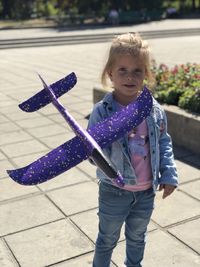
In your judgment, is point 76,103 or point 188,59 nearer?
point 76,103

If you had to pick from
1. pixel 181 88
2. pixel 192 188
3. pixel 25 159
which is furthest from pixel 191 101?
pixel 25 159

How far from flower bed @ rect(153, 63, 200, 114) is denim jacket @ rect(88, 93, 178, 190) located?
350 centimetres

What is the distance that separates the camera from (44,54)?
1831 cm

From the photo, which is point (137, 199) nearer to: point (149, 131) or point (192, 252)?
point (149, 131)

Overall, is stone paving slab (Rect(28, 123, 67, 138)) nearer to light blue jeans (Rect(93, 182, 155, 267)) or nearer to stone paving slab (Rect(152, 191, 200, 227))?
stone paving slab (Rect(152, 191, 200, 227))

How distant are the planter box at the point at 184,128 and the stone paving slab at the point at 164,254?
2320mm

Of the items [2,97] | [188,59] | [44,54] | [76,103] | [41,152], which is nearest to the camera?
[41,152]

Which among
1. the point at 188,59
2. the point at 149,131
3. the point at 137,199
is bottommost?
the point at 188,59

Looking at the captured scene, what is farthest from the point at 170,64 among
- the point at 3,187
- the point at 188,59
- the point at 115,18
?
the point at 115,18

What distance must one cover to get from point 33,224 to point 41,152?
6.82 ft

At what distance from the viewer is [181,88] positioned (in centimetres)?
679

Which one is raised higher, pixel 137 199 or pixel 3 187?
pixel 137 199

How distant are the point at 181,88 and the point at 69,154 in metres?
5.08

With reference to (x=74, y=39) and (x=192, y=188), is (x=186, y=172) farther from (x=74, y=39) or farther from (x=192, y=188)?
(x=74, y=39)
